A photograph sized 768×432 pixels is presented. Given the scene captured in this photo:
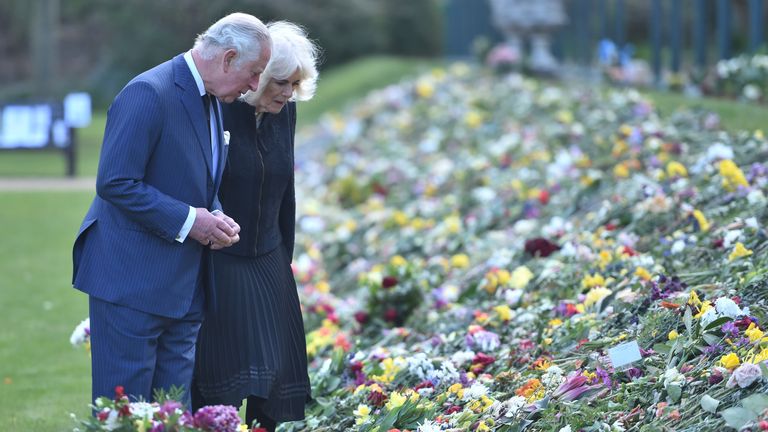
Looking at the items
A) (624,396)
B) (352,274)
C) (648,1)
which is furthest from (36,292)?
(648,1)

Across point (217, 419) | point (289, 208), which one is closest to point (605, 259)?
point (289, 208)

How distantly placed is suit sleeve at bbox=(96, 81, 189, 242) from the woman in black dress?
1.53 ft

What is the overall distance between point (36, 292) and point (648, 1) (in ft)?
70.1

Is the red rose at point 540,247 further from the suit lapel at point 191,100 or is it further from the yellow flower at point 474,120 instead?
the yellow flower at point 474,120

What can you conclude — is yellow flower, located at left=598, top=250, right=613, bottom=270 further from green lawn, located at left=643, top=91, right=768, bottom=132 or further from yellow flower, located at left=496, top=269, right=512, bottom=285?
green lawn, located at left=643, top=91, right=768, bottom=132

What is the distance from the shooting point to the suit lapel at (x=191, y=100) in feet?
11.6

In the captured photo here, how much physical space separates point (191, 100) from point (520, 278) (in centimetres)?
232

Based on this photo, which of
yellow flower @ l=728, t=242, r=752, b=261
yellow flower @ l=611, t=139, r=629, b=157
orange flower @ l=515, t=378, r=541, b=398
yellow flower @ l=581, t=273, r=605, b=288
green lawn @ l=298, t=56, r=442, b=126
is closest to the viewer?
orange flower @ l=515, t=378, r=541, b=398

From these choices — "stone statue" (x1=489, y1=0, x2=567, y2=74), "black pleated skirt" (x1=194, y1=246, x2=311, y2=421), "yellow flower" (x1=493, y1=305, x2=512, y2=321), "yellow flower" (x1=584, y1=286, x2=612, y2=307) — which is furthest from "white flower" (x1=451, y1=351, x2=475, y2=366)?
"stone statue" (x1=489, y1=0, x2=567, y2=74)

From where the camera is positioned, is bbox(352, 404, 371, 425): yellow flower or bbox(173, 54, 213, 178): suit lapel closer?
bbox(173, 54, 213, 178): suit lapel

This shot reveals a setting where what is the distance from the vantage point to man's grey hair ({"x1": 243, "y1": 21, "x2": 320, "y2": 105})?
3828 mm

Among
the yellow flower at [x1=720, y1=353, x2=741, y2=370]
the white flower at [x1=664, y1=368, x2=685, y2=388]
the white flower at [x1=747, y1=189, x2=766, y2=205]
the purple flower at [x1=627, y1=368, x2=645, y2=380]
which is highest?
the white flower at [x1=747, y1=189, x2=766, y2=205]

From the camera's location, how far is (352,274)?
745cm

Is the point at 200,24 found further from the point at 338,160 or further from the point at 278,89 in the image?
the point at 278,89
